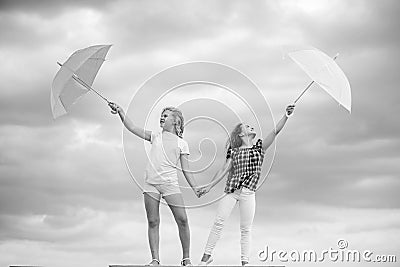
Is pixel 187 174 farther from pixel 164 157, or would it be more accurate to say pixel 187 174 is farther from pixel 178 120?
pixel 178 120

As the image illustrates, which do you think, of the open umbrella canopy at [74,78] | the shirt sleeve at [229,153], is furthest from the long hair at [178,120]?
the open umbrella canopy at [74,78]

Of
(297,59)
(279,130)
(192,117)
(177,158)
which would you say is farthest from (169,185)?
(297,59)

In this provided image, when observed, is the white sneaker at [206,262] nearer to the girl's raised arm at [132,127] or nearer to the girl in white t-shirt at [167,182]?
the girl in white t-shirt at [167,182]

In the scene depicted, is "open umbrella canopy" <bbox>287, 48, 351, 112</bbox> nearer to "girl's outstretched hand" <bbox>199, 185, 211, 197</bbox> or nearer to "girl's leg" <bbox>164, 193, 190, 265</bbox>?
"girl's outstretched hand" <bbox>199, 185, 211, 197</bbox>

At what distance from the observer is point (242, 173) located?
9.94 metres

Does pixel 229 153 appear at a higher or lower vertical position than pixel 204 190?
higher

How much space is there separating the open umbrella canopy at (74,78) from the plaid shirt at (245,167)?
2.35m

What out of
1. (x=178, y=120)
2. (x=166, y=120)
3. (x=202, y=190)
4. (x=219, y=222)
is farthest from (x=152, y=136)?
(x=219, y=222)

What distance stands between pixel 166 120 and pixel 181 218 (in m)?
1.41

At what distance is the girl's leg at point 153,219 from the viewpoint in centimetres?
976

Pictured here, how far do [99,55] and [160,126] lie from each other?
1449 millimetres

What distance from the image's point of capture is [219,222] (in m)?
9.90

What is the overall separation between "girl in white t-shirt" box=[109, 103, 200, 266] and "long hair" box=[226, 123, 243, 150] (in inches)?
27.9

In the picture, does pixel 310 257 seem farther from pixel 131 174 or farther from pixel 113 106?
pixel 113 106
